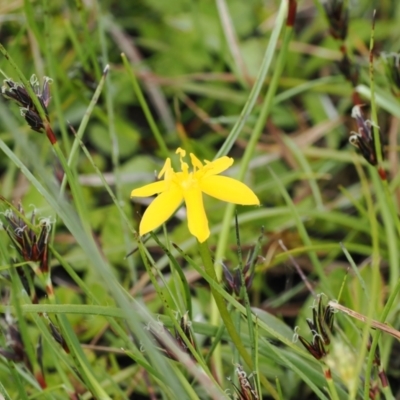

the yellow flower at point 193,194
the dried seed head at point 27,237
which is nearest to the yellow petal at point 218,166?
the yellow flower at point 193,194

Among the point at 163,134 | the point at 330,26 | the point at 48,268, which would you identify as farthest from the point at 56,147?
the point at 163,134

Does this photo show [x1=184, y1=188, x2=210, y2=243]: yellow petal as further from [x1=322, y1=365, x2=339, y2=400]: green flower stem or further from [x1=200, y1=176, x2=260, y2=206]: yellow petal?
[x1=322, y1=365, x2=339, y2=400]: green flower stem

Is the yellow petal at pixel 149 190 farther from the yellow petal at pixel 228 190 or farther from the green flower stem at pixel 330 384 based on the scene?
the green flower stem at pixel 330 384

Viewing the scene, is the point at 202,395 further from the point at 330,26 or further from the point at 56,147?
the point at 330,26

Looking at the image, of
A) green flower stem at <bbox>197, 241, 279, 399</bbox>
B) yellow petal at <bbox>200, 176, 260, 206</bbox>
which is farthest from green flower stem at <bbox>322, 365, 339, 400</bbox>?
yellow petal at <bbox>200, 176, 260, 206</bbox>

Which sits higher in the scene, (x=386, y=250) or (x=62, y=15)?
(x=62, y=15)

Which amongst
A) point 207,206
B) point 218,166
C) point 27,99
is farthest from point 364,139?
point 207,206

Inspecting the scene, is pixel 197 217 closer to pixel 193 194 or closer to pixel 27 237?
pixel 193 194
